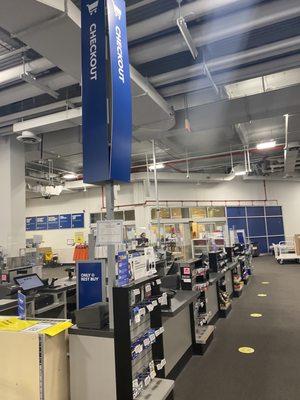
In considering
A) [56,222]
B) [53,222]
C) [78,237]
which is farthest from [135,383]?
[53,222]

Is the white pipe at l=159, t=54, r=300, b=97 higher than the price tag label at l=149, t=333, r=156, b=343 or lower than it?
higher

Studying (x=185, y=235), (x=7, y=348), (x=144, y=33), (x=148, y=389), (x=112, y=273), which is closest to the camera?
(x=7, y=348)

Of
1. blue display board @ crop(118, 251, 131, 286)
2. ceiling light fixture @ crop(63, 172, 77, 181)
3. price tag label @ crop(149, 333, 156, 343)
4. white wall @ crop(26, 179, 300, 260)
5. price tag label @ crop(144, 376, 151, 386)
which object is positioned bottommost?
price tag label @ crop(144, 376, 151, 386)

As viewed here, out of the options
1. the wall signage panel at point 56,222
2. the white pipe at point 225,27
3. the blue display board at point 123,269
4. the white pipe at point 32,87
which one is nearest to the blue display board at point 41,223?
the wall signage panel at point 56,222

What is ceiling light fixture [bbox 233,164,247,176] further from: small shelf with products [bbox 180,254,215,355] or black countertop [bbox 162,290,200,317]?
black countertop [bbox 162,290,200,317]

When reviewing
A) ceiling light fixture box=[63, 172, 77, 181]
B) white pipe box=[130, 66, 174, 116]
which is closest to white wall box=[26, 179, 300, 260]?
ceiling light fixture box=[63, 172, 77, 181]

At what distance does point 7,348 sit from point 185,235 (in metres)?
11.4

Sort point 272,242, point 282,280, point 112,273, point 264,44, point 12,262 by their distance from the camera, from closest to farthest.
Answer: point 112,273, point 264,44, point 12,262, point 282,280, point 272,242

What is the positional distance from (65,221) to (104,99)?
1345 cm

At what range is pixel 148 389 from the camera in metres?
2.17

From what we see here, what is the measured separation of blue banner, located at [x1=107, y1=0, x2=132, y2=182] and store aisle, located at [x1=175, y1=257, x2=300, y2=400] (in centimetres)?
221

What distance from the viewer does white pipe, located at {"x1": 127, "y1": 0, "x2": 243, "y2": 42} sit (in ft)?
9.47

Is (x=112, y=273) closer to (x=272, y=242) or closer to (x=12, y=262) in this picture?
(x=12, y=262)

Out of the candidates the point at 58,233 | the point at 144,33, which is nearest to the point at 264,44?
the point at 144,33
